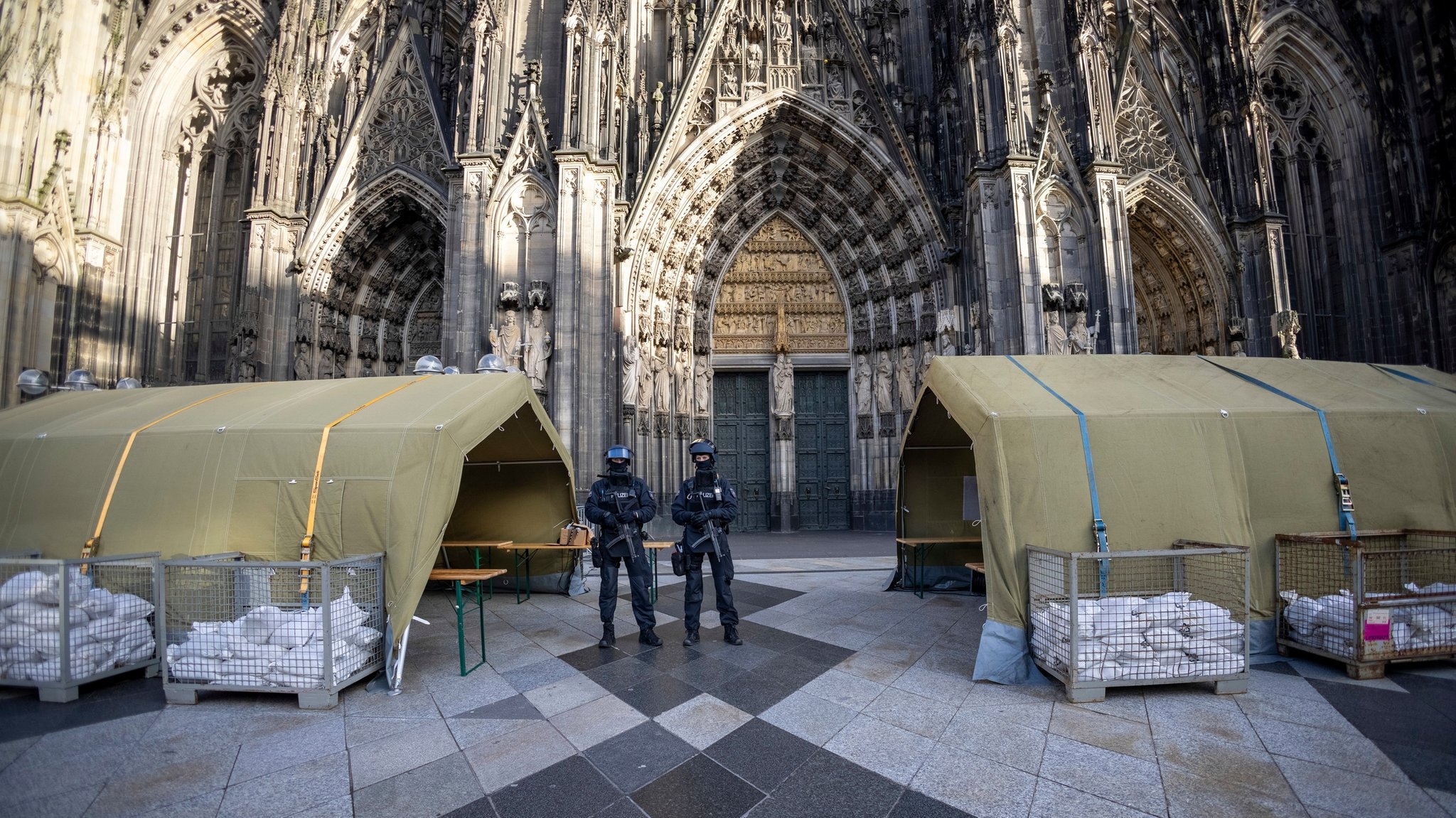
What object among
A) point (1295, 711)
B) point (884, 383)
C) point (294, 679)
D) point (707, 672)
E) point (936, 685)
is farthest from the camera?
point (884, 383)

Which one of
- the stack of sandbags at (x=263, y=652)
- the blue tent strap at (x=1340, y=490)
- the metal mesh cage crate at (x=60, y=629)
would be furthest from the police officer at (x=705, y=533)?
the blue tent strap at (x=1340, y=490)

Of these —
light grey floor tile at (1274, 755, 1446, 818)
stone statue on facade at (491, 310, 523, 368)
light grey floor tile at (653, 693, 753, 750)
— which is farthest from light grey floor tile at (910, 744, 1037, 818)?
stone statue on facade at (491, 310, 523, 368)

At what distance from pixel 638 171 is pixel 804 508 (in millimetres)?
9088

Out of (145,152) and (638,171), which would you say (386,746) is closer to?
(638,171)

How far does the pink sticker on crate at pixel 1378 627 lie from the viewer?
4188mm

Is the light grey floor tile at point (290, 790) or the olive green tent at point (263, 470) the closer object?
the light grey floor tile at point (290, 790)

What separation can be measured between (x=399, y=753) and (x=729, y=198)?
1425 centimetres

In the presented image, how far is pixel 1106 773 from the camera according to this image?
299cm

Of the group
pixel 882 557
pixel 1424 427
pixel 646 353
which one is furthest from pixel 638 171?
pixel 1424 427

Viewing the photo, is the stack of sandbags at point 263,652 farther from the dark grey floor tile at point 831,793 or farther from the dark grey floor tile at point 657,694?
the dark grey floor tile at point 831,793

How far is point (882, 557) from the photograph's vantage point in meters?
10.3

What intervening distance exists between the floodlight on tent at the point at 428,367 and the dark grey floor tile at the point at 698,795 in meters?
4.88

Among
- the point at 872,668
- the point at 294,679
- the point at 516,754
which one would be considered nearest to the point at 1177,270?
the point at 872,668

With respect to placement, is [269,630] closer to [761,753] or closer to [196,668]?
[196,668]
